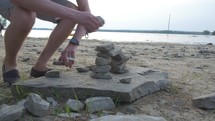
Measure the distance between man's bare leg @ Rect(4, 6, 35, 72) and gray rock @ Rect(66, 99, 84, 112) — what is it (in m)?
1.00

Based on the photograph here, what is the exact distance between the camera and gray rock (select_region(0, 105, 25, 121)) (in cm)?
263

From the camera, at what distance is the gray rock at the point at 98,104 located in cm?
308

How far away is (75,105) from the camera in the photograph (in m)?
Result: 3.12

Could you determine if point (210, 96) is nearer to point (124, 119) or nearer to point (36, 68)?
point (124, 119)

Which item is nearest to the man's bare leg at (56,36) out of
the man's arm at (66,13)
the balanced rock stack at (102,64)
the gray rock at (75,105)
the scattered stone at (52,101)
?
the balanced rock stack at (102,64)

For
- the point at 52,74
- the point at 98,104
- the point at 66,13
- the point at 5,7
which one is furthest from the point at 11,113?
the point at 5,7

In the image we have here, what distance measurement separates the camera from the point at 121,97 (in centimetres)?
328

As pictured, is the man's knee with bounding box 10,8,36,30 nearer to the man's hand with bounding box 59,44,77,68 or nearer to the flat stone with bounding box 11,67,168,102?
the man's hand with bounding box 59,44,77,68

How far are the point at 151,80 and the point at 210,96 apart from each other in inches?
26.8

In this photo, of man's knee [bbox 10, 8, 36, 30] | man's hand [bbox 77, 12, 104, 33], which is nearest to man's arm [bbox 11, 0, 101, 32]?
man's hand [bbox 77, 12, 104, 33]

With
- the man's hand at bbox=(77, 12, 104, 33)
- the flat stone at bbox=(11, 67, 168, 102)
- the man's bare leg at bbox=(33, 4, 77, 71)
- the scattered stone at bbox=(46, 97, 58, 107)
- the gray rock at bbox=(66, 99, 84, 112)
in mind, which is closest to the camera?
the man's hand at bbox=(77, 12, 104, 33)

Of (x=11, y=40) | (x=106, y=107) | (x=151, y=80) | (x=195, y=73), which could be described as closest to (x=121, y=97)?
(x=106, y=107)

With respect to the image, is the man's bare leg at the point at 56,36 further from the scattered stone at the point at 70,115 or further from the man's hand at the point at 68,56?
the scattered stone at the point at 70,115

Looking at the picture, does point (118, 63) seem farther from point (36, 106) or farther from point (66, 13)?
point (36, 106)
